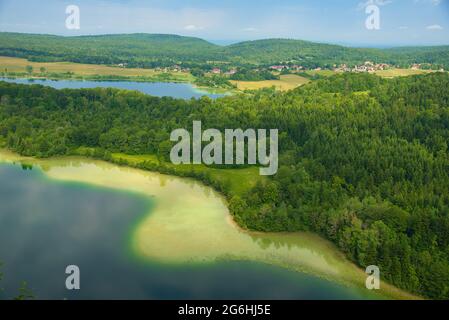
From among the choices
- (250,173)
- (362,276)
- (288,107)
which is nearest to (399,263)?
(362,276)

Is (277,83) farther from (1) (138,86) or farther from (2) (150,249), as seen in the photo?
(2) (150,249)

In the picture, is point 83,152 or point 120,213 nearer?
point 120,213

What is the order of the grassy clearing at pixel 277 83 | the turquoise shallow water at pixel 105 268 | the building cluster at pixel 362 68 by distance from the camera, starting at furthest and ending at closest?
the building cluster at pixel 362 68 → the grassy clearing at pixel 277 83 → the turquoise shallow water at pixel 105 268

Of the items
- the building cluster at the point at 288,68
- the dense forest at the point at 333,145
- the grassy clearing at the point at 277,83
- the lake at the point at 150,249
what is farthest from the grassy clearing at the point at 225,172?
the building cluster at the point at 288,68

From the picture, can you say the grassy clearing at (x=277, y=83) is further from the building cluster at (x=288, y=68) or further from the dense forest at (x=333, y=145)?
the dense forest at (x=333, y=145)

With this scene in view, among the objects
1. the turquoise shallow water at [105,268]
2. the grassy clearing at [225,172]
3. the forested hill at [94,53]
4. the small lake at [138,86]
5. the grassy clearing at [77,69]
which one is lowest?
the turquoise shallow water at [105,268]

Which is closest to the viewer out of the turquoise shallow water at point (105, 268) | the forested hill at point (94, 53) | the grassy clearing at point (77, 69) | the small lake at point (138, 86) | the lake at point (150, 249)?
the turquoise shallow water at point (105, 268)

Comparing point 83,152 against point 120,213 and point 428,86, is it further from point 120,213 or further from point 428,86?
point 428,86
